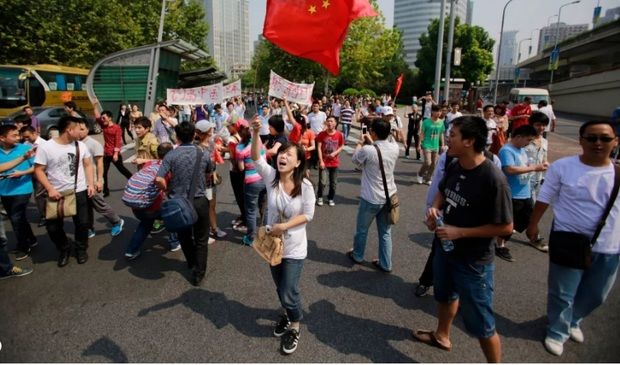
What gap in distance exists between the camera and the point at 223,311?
138 inches

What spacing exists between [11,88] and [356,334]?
1959cm

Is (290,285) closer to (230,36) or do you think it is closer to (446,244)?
(446,244)

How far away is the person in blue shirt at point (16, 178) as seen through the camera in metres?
4.34

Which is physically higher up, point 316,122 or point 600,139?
point 600,139

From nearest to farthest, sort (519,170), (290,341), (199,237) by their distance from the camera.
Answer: (290,341) < (199,237) < (519,170)

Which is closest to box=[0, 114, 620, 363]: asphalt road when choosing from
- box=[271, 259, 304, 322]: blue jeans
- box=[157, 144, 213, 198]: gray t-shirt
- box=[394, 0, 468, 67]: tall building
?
box=[271, 259, 304, 322]: blue jeans

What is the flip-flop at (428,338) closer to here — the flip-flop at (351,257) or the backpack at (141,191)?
the flip-flop at (351,257)

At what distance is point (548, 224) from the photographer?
605cm

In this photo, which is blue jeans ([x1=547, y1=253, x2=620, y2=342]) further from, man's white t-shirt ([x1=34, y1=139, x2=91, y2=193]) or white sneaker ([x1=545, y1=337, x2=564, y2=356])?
man's white t-shirt ([x1=34, y1=139, x2=91, y2=193])

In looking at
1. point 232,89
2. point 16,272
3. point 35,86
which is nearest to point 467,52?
point 35,86

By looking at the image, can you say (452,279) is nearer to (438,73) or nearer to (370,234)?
(370,234)

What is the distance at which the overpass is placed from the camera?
3216cm

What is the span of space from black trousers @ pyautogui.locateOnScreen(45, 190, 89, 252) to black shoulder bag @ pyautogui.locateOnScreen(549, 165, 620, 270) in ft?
16.0

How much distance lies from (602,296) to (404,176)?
6417 mm
